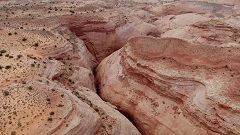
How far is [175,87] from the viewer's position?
839 inches

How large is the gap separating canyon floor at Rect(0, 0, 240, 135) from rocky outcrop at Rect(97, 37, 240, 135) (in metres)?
0.05

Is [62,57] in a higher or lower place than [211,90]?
lower

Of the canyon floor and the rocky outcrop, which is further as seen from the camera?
the rocky outcrop

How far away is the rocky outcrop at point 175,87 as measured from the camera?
18730mm

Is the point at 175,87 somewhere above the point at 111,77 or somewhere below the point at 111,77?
above

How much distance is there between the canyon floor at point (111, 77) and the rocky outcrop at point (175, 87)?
5 cm

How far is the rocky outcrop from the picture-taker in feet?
61.4

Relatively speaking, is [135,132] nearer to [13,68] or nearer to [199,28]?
[13,68]

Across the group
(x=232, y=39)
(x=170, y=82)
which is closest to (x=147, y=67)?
(x=170, y=82)

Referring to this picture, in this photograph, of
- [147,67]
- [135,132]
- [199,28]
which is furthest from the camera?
[199,28]

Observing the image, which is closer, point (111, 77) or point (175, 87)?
point (175, 87)

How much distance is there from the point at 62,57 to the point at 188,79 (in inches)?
408

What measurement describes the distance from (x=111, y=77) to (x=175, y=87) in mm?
6372

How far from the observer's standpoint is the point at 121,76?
25172mm
